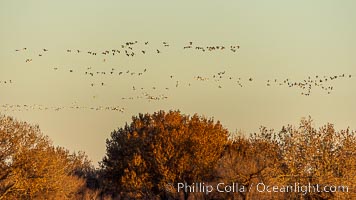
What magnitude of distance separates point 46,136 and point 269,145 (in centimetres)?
2523

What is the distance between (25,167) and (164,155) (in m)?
25.2

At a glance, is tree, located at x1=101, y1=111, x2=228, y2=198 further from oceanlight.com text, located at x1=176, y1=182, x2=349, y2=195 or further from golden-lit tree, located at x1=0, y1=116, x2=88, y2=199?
golden-lit tree, located at x1=0, y1=116, x2=88, y2=199

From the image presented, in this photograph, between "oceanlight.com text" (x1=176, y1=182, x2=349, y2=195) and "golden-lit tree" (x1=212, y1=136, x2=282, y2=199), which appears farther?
"golden-lit tree" (x1=212, y1=136, x2=282, y2=199)

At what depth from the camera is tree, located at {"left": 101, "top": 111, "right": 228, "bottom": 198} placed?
3570 inches

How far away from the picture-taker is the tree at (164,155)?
90688 millimetres

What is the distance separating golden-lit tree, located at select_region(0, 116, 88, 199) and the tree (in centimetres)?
1886

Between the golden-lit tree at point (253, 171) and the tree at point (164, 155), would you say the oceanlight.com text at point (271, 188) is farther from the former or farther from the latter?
the tree at point (164, 155)

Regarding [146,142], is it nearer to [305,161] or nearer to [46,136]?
[46,136]

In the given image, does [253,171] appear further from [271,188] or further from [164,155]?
[164,155]

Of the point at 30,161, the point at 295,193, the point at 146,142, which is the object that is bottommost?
the point at 295,193

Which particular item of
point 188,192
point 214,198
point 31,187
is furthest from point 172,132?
point 31,187

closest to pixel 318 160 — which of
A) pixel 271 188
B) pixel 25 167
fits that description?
pixel 271 188

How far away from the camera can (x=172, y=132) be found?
95188mm

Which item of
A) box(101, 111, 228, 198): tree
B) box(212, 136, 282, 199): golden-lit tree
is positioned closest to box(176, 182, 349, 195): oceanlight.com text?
box(212, 136, 282, 199): golden-lit tree
